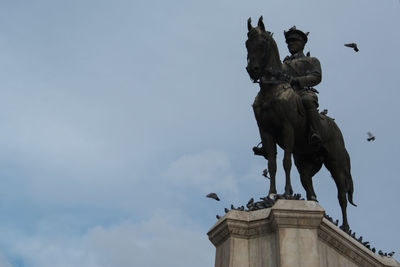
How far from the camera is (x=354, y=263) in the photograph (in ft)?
44.5

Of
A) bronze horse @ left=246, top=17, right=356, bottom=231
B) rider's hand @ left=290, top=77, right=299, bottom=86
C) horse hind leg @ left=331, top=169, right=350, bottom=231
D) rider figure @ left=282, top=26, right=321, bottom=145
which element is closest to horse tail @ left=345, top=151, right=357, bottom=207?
horse hind leg @ left=331, top=169, right=350, bottom=231

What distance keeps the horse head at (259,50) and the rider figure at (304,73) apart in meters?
0.79

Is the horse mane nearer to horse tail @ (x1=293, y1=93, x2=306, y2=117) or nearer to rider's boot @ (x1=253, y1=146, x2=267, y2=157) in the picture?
horse tail @ (x1=293, y1=93, x2=306, y2=117)

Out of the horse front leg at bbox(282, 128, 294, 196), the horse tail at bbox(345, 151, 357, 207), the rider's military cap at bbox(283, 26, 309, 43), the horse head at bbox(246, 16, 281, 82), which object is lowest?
the horse front leg at bbox(282, 128, 294, 196)

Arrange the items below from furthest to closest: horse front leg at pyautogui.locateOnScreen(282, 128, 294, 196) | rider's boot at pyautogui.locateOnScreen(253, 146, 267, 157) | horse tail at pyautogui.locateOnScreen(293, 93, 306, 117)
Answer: rider's boot at pyautogui.locateOnScreen(253, 146, 267, 157) → horse tail at pyautogui.locateOnScreen(293, 93, 306, 117) → horse front leg at pyautogui.locateOnScreen(282, 128, 294, 196)

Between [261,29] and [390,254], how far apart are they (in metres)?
5.46

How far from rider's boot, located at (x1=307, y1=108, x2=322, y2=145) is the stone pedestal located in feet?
7.82

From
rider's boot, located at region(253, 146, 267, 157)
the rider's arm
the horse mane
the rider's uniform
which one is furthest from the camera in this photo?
the rider's arm

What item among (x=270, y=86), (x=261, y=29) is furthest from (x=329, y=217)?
(x=261, y=29)

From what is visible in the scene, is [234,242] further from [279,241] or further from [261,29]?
[261,29]

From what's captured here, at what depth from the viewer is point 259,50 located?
14281 millimetres

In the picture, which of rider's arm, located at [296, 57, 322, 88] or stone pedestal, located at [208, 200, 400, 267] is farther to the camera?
rider's arm, located at [296, 57, 322, 88]

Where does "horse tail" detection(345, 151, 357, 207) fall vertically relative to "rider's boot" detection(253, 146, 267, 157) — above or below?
above

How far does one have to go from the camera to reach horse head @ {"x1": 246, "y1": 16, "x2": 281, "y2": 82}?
46.8 ft
